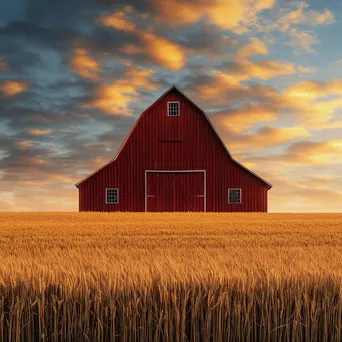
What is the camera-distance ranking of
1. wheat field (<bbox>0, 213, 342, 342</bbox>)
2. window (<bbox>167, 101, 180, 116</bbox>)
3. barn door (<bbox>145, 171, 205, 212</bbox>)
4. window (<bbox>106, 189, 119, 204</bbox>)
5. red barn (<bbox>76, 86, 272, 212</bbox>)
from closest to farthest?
wheat field (<bbox>0, 213, 342, 342</bbox>) → barn door (<bbox>145, 171, 205, 212</bbox>) → red barn (<bbox>76, 86, 272, 212</bbox>) → window (<bbox>106, 189, 119, 204</bbox>) → window (<bbox>167, 101, 180, 116</bbox>)

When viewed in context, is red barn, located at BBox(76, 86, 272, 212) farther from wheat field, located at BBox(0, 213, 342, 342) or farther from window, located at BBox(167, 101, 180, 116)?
wheat field, located at BBox(0, 213, 342, 342)

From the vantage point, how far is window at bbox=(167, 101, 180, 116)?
3888 centimetres

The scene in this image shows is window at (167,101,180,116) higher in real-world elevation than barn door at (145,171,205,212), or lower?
higher

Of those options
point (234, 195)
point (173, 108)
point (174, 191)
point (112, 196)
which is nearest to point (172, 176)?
point (174, 191)

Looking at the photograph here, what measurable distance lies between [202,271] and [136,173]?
3172 cm

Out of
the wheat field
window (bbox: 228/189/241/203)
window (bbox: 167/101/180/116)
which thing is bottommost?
the wheat field

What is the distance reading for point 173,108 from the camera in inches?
1535

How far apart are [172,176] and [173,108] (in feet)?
17.9

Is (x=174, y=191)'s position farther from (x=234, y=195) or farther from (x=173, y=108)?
(x=173, y=108)

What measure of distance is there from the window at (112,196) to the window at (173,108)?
731cm

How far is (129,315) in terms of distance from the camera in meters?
5.71

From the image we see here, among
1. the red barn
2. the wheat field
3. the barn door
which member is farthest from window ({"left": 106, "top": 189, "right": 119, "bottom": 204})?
the wheat field

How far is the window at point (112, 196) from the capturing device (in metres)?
37.8

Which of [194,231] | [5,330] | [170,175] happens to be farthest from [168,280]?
[170,175]
